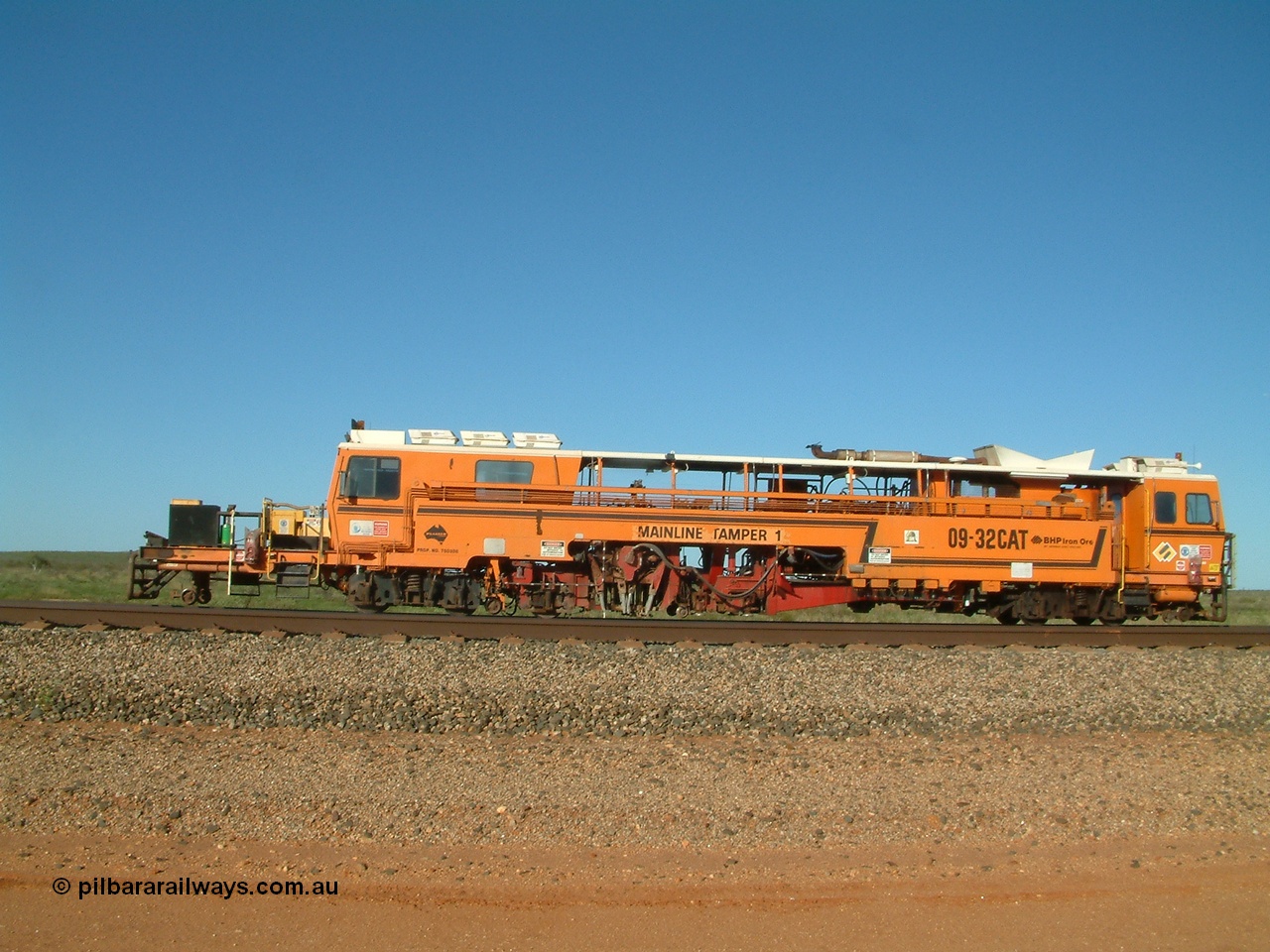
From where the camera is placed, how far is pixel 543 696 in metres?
8.77

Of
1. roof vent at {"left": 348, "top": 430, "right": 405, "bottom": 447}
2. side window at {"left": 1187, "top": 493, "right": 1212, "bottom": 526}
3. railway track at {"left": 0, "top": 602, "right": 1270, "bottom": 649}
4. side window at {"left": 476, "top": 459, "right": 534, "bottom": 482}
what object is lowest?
railway track at {"left": 0, "top": 602, "right": 1270, "bottom": 649}

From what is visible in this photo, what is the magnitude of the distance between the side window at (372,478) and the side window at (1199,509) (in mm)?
14134

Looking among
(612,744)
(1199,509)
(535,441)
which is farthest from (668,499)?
(1199,509)

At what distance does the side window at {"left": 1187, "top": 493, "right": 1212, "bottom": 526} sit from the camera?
17438 mm

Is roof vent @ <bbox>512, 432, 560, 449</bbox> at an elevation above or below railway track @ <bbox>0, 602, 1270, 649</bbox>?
above

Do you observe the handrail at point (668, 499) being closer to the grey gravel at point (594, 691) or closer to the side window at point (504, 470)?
the side window at point (504, 470)

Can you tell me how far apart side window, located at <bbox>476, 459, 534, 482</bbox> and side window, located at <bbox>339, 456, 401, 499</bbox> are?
1399 mm

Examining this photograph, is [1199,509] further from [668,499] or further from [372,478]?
[372,478]

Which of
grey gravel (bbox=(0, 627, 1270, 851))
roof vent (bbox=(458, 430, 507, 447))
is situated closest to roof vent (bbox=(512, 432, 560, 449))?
roof vent (bbox=(458, 430, 507, 447))

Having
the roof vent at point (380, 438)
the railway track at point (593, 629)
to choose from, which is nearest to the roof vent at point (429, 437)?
the roof vent at point (380, 438)

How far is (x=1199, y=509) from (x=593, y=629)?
1160 centimetres

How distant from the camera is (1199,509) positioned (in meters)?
17.5

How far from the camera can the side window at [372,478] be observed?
1619 centimetres

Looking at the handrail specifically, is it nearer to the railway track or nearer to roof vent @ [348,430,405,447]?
roof vent @ [348,430,405,447]
